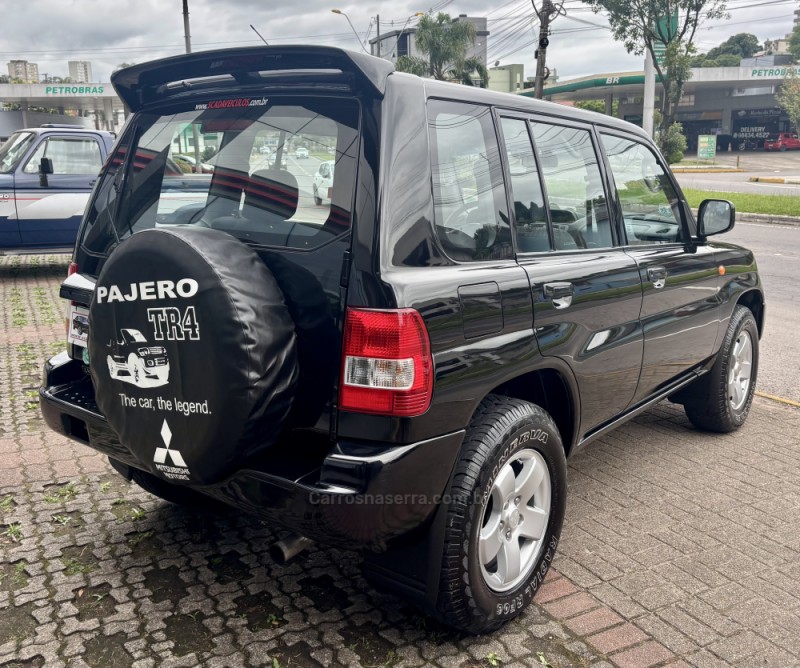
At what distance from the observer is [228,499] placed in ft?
8.55

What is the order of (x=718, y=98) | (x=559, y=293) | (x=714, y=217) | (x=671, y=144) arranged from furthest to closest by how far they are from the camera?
(x=718, y=98)
(x=671, y=144)
(x=714, y=217)
(x=559, y=293)

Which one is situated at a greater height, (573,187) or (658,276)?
(573,187)

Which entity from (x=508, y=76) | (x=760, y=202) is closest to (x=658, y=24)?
(x=760, y=202)

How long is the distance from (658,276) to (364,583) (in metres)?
2.06

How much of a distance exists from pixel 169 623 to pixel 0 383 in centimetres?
384

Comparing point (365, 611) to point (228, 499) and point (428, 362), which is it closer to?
point (228, 499)

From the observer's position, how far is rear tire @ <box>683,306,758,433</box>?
473cm

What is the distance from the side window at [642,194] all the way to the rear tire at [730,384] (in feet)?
2.83

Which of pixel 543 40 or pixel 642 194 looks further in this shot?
pixel 543 40

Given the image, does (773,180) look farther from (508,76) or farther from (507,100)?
(508,76)

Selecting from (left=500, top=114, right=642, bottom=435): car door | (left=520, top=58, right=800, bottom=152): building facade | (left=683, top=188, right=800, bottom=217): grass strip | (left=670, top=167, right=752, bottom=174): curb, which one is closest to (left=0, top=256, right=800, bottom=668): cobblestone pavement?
(left=500, top=114, right=642, bottom=435): car door

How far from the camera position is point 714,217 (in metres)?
→ 4.34

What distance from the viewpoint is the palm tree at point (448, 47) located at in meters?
52.9

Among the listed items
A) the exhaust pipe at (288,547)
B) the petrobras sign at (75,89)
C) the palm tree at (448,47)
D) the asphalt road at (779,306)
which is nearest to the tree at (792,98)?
the palm tree at (448,47)
